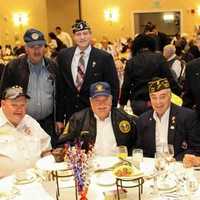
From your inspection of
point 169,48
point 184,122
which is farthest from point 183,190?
point 169,48

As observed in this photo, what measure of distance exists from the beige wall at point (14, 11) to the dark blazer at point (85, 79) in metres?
8.84

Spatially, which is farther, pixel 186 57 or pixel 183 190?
pixel 186 57

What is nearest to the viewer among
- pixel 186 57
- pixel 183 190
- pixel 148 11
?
pixel 183 190

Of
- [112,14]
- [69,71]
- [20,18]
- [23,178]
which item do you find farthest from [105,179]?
[112,14]

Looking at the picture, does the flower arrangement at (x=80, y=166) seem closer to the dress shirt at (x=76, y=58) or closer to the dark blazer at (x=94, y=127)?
the dark blazer at (x=94, y=127)

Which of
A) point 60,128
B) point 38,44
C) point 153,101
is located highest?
point 38,44

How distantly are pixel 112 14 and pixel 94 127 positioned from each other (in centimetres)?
1276

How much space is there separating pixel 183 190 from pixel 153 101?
1112mm

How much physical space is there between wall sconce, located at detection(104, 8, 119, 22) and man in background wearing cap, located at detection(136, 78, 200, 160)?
1271 centimetres

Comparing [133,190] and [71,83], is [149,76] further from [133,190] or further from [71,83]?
[133,190]

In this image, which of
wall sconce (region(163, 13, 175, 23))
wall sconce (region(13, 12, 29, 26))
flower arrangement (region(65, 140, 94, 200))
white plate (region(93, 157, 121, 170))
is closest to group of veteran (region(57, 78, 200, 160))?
white plate (region(93, 157, 121, 170))

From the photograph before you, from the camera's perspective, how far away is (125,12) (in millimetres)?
15844

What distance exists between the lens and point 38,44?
13.2 feet

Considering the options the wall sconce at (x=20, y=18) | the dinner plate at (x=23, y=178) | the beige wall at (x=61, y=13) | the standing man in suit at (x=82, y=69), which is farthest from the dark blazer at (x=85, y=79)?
the beige wall at (x=61, y=13)
